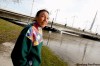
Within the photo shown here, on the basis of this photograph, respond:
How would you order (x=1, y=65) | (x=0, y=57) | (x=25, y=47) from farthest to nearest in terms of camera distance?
(x=0, y=57), (x=1, y=65), (x=25, y=47)

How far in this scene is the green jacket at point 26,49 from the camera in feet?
8.73

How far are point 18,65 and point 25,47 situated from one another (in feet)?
0.85

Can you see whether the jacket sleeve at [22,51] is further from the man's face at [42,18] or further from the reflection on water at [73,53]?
the reflection on water at [73,53]

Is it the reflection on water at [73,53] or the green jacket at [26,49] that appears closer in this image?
the green jacket at [26,49]

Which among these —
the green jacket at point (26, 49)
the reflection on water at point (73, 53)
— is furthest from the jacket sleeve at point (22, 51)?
the reflection on water at point (73, 53)

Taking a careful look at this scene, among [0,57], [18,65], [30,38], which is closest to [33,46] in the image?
[30,38]

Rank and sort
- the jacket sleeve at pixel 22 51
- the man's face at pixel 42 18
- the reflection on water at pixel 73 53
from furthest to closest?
the reflection on water at pixel 73 53 < the man's face at pixel 42 18 < the jacket sleeve at pixel 22 51

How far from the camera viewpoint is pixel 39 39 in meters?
2.91

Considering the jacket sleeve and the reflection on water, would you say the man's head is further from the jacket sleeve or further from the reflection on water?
the reflection on water

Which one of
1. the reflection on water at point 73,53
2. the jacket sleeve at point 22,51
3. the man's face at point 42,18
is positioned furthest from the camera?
the reflection on water at point 73,53

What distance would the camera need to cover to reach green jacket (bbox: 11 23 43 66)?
Answer: 266cm

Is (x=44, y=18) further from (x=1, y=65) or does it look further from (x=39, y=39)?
(x=1, y=65)

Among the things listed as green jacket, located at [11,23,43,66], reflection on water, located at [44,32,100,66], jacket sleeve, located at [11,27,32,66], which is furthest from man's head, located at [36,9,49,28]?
reflection on water, located at [44,32,100,66]

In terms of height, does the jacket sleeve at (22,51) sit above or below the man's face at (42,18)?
below
